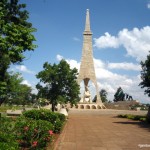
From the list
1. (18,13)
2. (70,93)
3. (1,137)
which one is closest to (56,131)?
(18,13)

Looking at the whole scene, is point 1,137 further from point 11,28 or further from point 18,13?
point 18,13

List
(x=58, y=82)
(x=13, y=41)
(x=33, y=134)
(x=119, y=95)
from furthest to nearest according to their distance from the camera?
(x=119, y=95), (x=58, y=82), (x=13, y=41), (x=33, y=134)

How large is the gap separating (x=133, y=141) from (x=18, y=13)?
1093 centimetres

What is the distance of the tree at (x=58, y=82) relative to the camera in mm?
37156

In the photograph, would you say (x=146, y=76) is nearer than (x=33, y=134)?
No

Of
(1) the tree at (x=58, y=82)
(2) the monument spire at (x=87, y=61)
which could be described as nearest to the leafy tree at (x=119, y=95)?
(2) the monument spire at (x=87, y=61)

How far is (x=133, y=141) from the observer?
15445 millimetres

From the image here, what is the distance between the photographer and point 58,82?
124 feet

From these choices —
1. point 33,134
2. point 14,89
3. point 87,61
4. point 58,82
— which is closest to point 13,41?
point 33,134

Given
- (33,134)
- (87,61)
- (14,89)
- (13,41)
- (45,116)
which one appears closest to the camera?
(33,134)

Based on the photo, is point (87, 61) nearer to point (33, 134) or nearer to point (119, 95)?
point (119, 95)

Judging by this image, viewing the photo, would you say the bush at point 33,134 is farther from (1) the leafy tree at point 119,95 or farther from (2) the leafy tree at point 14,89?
(1) the leafy tree at point 119,95

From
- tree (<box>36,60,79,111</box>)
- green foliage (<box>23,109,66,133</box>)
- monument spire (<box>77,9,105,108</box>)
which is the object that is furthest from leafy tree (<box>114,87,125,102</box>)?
green foliage (<box>23,109,66,133</box>)

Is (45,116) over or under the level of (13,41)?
under
